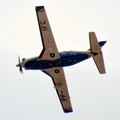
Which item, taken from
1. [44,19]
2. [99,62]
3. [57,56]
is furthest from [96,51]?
[44,19]

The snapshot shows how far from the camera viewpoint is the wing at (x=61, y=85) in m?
47.9

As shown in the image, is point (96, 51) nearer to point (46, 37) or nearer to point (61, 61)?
point (61, 61)

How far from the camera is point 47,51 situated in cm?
4384

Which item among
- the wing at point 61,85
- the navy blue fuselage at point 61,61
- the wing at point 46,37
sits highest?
the wing at point 46,37

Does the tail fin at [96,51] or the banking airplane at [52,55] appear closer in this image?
the banking airplane at [52,55]

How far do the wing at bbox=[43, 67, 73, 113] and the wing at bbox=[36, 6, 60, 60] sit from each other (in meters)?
4.13

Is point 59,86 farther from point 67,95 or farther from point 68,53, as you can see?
point 68,53

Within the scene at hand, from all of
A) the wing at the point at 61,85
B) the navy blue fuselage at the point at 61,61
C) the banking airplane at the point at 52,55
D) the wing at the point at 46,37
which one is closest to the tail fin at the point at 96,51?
the banking airplane at the point at 52,55

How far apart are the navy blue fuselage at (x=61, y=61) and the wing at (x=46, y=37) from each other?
2.71 feet

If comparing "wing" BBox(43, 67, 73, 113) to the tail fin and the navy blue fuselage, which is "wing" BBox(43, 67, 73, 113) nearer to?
the navy blue fuselage

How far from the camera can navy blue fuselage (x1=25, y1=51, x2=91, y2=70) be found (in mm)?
43312

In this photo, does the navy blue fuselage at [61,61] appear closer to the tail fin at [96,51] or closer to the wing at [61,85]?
the tail fin at [96,51]

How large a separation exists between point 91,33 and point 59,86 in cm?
1259

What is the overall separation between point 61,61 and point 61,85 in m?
6.78
